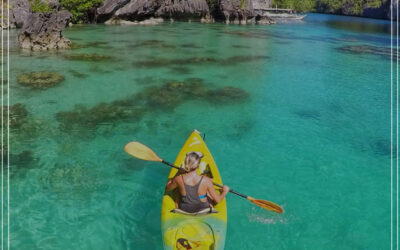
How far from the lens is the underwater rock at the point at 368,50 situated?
30.4 metres

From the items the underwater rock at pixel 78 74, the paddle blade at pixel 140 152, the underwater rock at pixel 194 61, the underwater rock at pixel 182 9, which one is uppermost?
the underwater rock at pixel 182 9

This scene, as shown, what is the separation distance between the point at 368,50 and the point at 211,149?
2850cm

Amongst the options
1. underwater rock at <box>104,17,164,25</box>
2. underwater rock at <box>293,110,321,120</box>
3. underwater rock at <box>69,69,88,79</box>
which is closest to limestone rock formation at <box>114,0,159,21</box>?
underwater rock at <box>104,17,164,25</box>

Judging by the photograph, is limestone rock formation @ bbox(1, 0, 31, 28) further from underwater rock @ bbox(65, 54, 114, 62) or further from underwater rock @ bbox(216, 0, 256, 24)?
underwater rock @ bbox(216, 0, 256, 24)

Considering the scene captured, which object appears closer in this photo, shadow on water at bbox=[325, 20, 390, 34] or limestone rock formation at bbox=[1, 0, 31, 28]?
limestone rock formation at bbox=[1, 0, 31, 28]

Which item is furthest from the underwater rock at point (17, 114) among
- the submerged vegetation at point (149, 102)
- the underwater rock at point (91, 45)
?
the underwater rock at point (91, 45)

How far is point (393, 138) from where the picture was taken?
12773mm

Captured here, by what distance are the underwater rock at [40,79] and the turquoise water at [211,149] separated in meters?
0.51

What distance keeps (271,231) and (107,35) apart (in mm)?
31598

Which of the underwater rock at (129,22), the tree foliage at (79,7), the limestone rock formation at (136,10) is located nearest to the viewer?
the tree foliage at (79,7)

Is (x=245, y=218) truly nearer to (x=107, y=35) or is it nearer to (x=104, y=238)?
(x=104, y=238)

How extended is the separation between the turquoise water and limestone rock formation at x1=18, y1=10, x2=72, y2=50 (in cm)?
256

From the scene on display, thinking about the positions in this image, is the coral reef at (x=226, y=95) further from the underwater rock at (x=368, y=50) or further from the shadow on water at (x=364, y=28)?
the shadow on water at (x=364, y=28)

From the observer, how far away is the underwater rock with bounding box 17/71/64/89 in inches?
659
